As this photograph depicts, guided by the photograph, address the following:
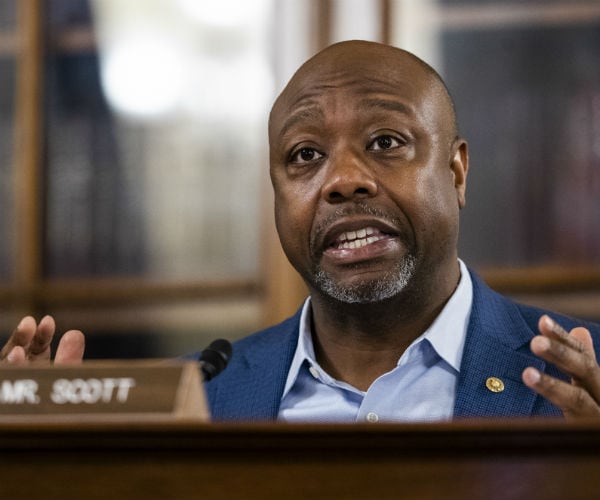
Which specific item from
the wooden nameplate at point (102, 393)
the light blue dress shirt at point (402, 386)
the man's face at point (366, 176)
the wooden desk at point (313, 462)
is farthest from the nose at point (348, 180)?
the wooden desk at point (313, 462)

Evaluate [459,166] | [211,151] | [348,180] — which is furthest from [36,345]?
[211,151]

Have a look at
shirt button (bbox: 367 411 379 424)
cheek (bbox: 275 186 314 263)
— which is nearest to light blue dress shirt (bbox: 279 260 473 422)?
shirt button (bbox: 367 411 379 424)

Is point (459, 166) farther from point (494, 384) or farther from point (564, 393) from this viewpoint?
point (564, 393)

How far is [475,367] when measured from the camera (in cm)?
155

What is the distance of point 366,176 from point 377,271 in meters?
0.16

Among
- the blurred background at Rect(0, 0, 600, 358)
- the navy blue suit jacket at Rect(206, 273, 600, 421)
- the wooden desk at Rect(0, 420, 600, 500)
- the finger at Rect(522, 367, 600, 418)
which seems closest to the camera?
the wooden desk at Rect(0, 420, 600, 500)

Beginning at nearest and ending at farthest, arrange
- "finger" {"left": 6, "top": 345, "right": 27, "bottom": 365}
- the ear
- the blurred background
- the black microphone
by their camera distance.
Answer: the black microphone → "finger" {"left": 6, "top": 345, "right": 27, "bottom": 365} → the ear → the blurred background

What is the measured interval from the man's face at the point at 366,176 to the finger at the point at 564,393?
55 cm

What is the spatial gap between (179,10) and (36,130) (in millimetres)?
522

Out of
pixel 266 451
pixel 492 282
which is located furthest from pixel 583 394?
pixel 492 282

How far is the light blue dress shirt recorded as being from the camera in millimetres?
1566

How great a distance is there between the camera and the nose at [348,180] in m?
1.59

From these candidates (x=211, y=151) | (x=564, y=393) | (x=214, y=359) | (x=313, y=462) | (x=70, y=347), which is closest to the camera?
(x=313, y=462)

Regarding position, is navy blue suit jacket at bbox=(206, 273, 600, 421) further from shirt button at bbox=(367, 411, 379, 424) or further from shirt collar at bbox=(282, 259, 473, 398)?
shirt button at bbox=(367, 411, 379, 424)
